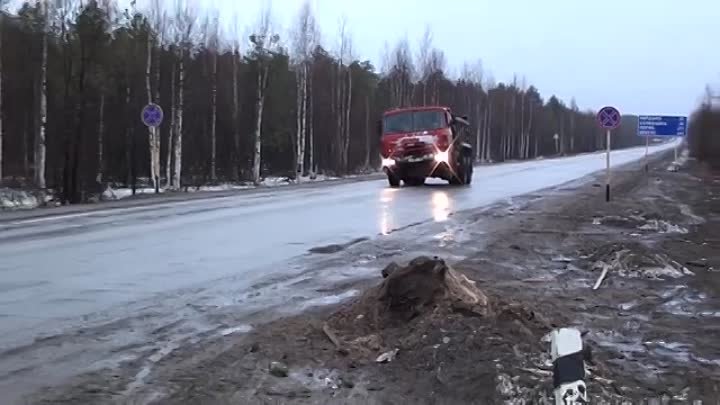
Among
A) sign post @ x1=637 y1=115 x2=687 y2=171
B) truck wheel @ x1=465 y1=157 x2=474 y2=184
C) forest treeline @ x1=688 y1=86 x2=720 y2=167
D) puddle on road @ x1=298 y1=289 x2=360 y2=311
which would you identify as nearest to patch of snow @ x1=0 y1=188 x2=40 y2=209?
truck wheel @ x1=465 y1=157 x2=474 y2=184

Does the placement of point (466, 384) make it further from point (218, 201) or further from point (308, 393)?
point (218, 201)

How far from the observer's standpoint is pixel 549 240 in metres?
14.5

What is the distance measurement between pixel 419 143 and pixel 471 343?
2487cm

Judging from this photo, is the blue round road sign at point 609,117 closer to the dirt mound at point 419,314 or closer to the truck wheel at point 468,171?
the truck wheel at point 468,171

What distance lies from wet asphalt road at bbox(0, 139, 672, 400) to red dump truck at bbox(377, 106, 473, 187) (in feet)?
22.5

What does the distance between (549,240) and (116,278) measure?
25.4ft

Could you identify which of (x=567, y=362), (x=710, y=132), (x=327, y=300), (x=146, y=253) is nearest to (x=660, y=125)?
(x=710, y=132)

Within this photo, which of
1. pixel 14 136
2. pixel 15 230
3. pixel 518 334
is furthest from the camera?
pixel 14 136

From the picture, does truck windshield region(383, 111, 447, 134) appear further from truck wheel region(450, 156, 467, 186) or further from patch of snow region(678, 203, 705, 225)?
patch of snow region(678, 203, 705, 225)

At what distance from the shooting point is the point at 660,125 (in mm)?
47875

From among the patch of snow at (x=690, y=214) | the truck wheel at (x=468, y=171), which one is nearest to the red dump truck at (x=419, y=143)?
the truck wheel at (x=468, y=171)

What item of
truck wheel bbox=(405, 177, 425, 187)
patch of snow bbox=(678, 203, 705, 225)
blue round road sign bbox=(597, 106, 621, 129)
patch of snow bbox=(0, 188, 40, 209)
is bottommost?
patch of snow bbox=(678, 203, 705, 225)

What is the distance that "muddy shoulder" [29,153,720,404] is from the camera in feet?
18.1

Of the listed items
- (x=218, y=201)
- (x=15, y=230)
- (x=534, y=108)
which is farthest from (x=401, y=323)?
(x=534, y=108)
